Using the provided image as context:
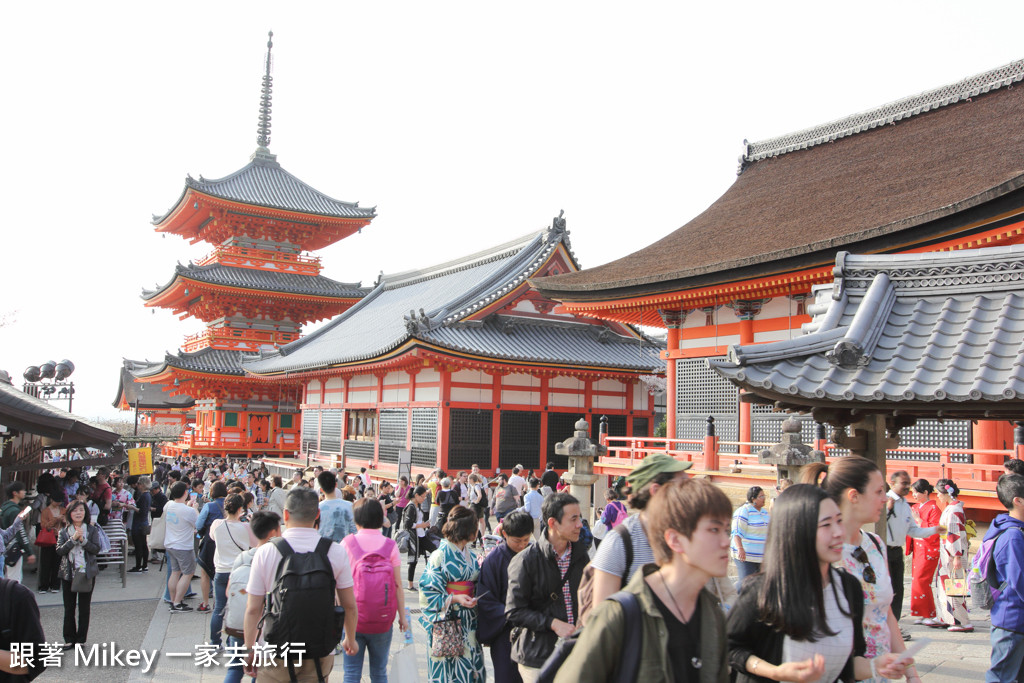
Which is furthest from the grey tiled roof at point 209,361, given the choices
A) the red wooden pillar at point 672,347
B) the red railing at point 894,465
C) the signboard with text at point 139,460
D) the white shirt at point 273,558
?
the white shirt at point 273,558

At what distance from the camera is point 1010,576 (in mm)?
4508

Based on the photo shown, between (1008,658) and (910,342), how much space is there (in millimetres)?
1976

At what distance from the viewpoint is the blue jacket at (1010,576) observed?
4473 mm

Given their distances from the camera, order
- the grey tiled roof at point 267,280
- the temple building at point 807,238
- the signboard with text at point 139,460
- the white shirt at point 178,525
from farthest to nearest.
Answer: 1. the grey tiled roof at point 267,280
2. the signboard with text at point 139,460
3. the temple building at point 807,238
4. the white shirt at point 178,525

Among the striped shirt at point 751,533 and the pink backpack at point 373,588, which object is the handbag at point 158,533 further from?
the striped shirt at point 751,533

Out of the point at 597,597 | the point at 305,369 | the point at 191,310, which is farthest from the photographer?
the point at 191,310

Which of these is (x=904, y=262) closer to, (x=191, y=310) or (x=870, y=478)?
(x=870, y=478)

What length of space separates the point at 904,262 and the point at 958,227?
6044mm

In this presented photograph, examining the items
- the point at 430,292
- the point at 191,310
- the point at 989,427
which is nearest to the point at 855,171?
the point at 989,427

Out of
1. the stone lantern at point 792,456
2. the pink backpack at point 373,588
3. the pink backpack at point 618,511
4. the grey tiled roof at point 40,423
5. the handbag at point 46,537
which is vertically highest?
the grey tiled roof at point 40,423

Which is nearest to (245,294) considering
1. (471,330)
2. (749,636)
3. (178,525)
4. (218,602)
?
(471,330)

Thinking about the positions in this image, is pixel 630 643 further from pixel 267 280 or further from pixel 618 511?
pixel 267 280

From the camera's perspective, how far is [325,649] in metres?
4.19

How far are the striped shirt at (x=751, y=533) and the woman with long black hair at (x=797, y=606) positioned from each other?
383 centimetres
